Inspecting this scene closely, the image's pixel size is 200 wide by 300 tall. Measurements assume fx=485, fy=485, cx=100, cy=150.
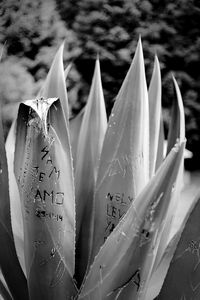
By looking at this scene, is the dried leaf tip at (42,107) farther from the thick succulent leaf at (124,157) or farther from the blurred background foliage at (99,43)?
the blurred background foliage at (99,43)

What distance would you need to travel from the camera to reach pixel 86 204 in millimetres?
443

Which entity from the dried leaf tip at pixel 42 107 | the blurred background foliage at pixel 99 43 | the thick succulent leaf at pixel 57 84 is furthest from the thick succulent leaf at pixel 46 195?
the blurred background foliage at pixel 99 43

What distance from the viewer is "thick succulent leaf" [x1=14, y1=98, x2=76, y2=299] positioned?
0.31m

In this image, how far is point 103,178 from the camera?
0.40m

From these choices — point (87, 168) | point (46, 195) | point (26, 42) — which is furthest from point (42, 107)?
point (26, 42)

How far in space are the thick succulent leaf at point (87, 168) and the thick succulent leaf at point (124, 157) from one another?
0.03m

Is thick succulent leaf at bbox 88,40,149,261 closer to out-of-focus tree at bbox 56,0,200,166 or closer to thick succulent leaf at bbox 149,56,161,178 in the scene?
thick succulent leaf at bbox 149,56,161,178

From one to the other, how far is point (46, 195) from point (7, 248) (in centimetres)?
8

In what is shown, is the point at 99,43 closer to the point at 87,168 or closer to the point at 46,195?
the point at 87,168

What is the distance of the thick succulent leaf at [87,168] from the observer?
434 mm

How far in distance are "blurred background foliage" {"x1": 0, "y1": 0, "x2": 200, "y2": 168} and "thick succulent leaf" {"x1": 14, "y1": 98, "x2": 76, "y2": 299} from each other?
0.48m

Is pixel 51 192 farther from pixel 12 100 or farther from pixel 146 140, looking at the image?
pixel 12 100

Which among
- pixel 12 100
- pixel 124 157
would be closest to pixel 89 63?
pixel 12 100

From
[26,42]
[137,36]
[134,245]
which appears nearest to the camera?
[134,245]
